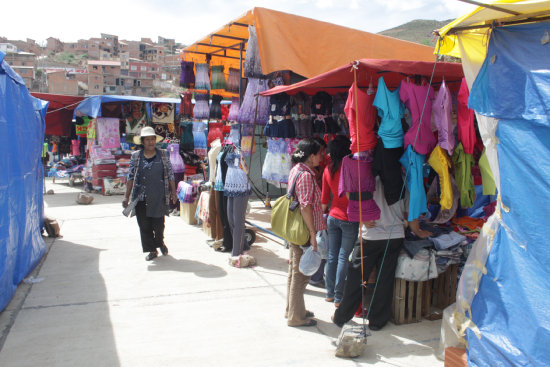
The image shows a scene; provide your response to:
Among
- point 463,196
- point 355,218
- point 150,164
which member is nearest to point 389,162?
point 355,218

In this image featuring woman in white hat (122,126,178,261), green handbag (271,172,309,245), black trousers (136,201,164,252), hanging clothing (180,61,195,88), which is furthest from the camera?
hanging clothing (180,61,195,88)

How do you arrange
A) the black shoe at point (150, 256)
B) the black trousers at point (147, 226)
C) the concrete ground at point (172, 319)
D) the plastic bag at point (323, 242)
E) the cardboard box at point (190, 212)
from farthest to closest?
1. the cardboard box at point (190, 212)
2. the black shoe at point (150, 256)
3. the black trousers at point (147, 226)
4. the plastic bag at point (323, 242)
5. the concrete ground at point (172, 319)

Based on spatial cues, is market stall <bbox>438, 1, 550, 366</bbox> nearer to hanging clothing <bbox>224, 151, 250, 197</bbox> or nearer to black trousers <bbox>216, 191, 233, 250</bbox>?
hanging clothing <bbox>224, 151, 250, 197</bbox>

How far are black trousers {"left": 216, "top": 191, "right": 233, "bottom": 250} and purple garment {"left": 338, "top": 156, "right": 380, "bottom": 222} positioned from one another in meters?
2.85

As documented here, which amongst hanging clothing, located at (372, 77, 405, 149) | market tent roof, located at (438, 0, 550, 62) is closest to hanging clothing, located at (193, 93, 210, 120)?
hanging clothing, located at (372, 77, 405, 149)

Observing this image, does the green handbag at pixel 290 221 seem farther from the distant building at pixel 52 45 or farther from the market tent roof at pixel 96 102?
the distant building at pixel 52 45

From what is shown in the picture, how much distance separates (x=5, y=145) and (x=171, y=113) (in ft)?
28.2

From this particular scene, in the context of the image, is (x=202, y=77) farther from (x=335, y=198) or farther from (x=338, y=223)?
(x=338, y=223)

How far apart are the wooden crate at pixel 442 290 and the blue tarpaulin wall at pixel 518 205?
1.35 meters

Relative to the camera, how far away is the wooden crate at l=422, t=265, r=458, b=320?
4238mm

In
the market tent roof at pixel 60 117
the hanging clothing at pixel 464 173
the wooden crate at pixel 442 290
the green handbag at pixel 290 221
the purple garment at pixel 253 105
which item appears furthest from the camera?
the market tent roof at pixel 60 117

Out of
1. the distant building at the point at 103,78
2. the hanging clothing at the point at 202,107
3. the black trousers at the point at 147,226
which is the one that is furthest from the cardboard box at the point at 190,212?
the distant building at the point at 103,78

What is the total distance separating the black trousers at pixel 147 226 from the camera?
19.4 ft

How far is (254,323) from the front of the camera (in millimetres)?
4020
